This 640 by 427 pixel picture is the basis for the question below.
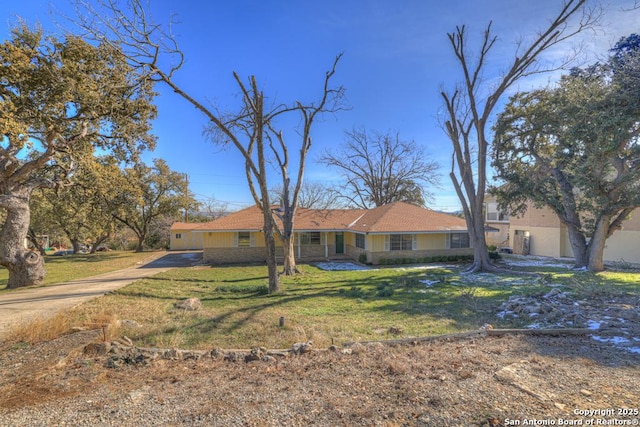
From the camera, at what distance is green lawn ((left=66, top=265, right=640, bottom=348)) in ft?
23.1

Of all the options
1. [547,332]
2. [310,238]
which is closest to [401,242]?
[310,238]

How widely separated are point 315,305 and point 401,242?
42.2 ft

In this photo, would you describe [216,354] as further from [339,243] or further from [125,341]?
[339,243]

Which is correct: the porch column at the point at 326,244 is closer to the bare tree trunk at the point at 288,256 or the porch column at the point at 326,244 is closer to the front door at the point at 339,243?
the front door at the point at 339,243

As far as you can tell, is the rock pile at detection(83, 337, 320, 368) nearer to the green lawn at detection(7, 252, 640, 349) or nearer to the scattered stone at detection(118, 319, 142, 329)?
the green lawn at detection(7, 252, 640, 349)

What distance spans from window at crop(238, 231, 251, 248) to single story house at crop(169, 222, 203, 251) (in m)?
13.4

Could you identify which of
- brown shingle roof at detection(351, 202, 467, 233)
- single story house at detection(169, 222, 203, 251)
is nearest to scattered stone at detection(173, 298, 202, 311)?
brown shingle roof at detection(351, 202, 467, 233)

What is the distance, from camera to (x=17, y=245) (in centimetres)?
1295

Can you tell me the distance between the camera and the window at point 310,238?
2331cm

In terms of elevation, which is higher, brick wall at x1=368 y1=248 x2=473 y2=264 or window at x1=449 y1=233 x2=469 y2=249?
window at x1=449 y1=233 x2=469 y2=249

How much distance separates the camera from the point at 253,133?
14.5m

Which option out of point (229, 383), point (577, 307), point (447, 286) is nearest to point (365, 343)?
point (229, 383)

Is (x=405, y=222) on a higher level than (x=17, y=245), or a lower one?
higher

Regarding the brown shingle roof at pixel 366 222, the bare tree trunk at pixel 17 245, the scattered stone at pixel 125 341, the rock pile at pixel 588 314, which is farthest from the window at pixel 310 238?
the scattered stone at pixel 125 341
